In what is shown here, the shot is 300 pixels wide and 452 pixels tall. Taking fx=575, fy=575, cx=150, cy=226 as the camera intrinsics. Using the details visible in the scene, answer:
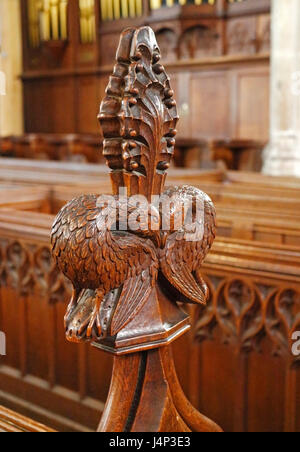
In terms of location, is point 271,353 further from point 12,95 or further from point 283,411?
point 12,95

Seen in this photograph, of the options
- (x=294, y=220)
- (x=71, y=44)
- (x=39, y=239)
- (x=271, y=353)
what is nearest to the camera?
(x=271, y=353)

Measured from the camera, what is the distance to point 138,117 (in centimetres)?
61

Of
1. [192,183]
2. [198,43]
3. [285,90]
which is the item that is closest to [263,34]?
[198,43]

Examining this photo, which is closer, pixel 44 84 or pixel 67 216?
pixel 67 216

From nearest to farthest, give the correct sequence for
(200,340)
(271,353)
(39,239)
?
(271,353) < (200,340) < (39,239)

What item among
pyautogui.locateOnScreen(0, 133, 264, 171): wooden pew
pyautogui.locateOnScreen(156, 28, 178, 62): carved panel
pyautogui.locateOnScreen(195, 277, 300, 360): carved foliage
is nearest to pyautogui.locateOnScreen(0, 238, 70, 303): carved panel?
pyautogui.locateOnScreen(195, 277, 300, 360): carved foliage

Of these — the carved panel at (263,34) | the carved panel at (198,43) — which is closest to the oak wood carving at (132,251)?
the carved panel at (263,34)

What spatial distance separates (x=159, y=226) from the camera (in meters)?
0.64

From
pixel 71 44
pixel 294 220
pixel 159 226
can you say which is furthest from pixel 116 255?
pixel 71 44

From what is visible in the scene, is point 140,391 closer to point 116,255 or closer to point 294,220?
point 116,255

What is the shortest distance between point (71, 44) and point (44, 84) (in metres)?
0.92

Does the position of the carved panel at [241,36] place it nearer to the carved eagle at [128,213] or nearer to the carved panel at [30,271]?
the carved panel at [30,271]

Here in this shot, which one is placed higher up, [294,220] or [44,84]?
[44,84]

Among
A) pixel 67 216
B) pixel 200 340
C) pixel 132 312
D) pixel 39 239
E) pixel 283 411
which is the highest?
pixel 67 216
